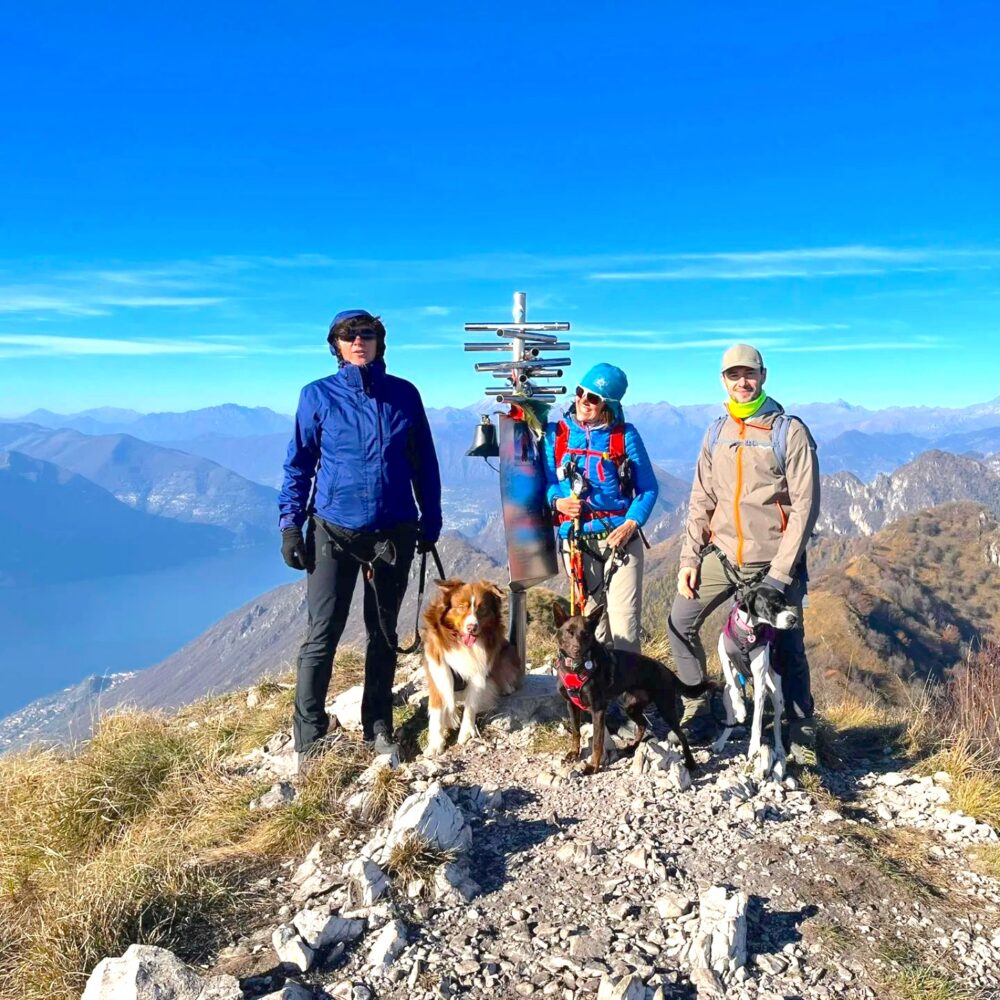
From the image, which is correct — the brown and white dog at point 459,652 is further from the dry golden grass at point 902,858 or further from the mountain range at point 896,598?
the mountain range at point 896,598

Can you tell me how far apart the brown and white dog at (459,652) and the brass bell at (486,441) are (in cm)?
121

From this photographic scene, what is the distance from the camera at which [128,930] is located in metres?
3.65

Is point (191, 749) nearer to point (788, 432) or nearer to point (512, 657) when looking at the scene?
point (512, 657)

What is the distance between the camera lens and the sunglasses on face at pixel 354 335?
210 inches

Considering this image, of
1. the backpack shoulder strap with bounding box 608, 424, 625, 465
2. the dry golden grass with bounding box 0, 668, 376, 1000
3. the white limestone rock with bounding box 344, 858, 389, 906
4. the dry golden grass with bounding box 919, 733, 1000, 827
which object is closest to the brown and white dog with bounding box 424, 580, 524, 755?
the dry golden grass with bounding box 0, 668, 376, 1000

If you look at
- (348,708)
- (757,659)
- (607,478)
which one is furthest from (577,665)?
(348,708)

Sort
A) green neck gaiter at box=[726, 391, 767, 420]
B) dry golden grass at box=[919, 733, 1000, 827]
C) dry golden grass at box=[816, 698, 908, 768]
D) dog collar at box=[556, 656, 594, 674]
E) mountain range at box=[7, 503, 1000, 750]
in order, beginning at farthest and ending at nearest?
mountain range at box=[7, 503, 1000, 750], dry golden grass at box=[816, 698, 908, 768], dog collar at box=[556, 656, 594, 674], green neck gaiter at box=[726, 391, 767, 420], dry golden grass at box=[919, 733, 1000, 827]

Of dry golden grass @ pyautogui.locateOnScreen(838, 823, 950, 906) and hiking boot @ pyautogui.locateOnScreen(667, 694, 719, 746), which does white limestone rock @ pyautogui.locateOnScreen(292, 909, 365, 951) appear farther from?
hiking boot @ pyautogui.locateOnScreen(667, 694, 719, 746)

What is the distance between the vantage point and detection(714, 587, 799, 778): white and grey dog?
490 cm

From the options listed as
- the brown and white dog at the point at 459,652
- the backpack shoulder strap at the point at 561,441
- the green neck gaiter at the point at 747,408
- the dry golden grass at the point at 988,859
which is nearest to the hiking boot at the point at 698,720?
the brown and white dog at the point at 459,652

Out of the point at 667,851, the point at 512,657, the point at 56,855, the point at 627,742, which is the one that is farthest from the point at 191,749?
the point at 667,851

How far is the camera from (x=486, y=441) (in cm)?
666

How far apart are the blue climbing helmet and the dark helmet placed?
1657mm

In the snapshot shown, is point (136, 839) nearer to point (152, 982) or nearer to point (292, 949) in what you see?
point (152, 982)
